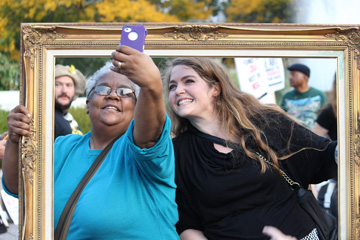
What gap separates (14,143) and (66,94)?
0.51 meters

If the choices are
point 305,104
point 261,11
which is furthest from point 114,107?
point 261,11

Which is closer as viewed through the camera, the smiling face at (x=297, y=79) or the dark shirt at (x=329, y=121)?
the dark shirt at (x=329, y=121)

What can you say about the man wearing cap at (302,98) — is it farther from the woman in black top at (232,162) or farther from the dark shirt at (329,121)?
the woman in black top at (232,162)

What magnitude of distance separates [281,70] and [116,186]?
1.91m

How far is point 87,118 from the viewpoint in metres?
2.51

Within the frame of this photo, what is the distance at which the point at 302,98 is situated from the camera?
3.54 meters

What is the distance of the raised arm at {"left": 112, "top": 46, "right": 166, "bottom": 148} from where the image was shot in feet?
5.64

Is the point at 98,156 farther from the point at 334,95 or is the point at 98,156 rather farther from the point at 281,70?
the point at 281,70

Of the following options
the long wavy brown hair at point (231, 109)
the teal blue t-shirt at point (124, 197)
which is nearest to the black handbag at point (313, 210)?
the long wavy brown hair at point (231, 109)

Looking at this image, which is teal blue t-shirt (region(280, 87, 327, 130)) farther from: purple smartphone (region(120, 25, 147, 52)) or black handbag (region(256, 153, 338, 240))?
purple smartphone (region(120, 25, 147, 52))

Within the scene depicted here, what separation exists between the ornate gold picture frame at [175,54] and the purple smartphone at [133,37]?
313 millimetres

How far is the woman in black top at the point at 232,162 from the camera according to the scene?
2439mm

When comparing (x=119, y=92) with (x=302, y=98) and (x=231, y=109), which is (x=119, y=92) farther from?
(x=302, y=98)

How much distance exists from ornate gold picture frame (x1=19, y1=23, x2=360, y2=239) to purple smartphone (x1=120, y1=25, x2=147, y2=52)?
313mm
